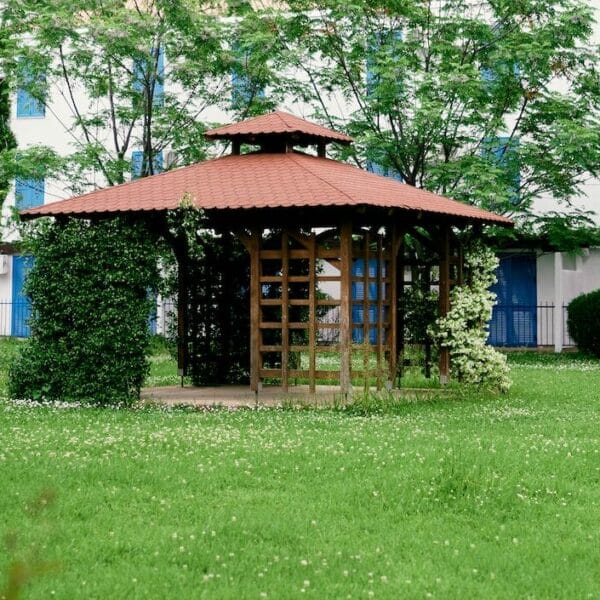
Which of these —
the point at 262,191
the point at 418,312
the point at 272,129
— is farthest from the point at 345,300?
the point at 272,129

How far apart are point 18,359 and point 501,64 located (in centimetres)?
1540

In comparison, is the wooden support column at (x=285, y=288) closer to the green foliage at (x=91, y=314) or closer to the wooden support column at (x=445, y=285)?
the green foliage at (x=91, y=314)

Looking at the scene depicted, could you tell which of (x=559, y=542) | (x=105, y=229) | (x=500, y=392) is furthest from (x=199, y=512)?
(x=500, y=392)

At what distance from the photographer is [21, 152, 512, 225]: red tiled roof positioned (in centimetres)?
1612

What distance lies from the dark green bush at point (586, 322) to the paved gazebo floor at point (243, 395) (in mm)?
10141

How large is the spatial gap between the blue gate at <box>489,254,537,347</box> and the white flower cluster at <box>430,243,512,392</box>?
12.9 metres

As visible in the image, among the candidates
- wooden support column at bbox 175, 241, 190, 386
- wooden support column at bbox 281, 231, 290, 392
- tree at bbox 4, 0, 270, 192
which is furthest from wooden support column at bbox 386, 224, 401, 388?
tree at bbox 4, 0, 270, 192

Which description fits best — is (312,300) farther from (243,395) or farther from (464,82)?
(464,82)

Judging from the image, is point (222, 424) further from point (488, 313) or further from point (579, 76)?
point (579, 76)

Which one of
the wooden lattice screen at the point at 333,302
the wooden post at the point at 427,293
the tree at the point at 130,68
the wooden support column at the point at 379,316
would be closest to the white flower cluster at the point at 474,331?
the wooden post at the point at 427,293

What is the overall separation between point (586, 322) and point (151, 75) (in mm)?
12786

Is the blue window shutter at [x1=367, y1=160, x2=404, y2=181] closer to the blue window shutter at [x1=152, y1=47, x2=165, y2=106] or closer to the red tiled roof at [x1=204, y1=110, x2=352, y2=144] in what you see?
the blue window shutter at [x1=152, y1=47, x2=165, y2=106]

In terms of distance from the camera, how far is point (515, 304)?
105ft

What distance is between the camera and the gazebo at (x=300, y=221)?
53.6ft
